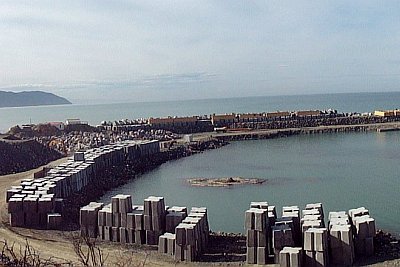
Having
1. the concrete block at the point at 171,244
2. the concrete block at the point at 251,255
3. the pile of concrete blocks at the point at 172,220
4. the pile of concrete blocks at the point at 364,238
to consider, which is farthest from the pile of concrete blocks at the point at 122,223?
the pile of concrete blocks at the point at 364,238

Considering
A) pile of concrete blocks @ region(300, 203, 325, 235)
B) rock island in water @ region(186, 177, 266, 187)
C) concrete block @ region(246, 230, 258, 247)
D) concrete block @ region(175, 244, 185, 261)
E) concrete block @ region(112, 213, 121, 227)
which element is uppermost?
pile of concrete blocks @ region(300, 203, 325, 235)

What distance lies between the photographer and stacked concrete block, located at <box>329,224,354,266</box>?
35.7 feet

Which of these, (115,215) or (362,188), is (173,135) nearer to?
(362,188)

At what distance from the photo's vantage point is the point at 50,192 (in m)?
15.7

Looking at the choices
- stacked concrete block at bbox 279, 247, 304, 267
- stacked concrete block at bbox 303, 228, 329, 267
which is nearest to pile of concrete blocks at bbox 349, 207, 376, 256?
stacked concrete block at bbox 303, 228, 329, 267

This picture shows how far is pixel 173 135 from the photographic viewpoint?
43.8 metres

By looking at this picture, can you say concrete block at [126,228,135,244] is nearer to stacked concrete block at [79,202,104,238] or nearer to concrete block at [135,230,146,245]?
concrete block at [135,230,146,245]

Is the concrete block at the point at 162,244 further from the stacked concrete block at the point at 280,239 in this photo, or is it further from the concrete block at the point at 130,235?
the stacked concrete block at the point at 280,239

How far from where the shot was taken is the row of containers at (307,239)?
1066 centimetres

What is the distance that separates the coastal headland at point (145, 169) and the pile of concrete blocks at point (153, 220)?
464 mm

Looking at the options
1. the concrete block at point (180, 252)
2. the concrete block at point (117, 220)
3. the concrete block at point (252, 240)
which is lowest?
the concrete block at point (180, 252)

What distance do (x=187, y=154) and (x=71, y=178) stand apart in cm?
1772

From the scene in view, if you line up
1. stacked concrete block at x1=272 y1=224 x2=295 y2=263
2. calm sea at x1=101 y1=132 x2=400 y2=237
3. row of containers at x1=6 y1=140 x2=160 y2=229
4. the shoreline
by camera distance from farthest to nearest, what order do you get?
1. the shoreline
2. calm sea at x1=101 y1=132 x2=400 y2=237
3. row of containers at x1=6 y1=140 x2=160 y2=229
4. stacked concrete block at x1=272 y1=224 x2=295 y2=263

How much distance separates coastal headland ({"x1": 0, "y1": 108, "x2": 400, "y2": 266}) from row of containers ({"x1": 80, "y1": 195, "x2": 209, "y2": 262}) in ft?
1.40
